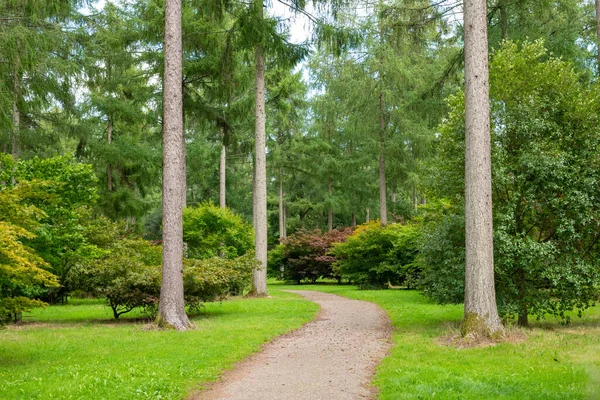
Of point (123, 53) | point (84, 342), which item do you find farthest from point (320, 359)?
point (123, 53)

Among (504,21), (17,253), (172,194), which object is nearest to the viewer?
(17,253)

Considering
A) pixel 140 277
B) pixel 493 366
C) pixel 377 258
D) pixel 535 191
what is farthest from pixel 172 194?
pixel 377 258

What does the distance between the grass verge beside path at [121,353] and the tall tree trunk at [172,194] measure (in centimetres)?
66

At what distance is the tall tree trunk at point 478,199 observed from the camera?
9.06 m

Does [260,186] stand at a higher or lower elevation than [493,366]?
higher

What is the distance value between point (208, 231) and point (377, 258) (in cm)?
810

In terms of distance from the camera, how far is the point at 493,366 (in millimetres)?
7066

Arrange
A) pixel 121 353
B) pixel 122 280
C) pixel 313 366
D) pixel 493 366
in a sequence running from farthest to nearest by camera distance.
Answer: pixel 122 280, pixel 121 353, pixel 313 366, pixel 493 366

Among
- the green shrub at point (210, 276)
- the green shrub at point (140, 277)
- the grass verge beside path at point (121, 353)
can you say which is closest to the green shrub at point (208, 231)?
the green shrub at point (140, 277)

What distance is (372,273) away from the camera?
84.1 ft

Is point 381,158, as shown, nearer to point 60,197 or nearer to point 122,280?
point 122,280

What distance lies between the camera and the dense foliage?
10.0 m

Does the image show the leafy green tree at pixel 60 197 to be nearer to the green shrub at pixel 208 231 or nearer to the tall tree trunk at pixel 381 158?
the green shrub at pixel 208 231

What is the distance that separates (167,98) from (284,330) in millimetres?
5497
